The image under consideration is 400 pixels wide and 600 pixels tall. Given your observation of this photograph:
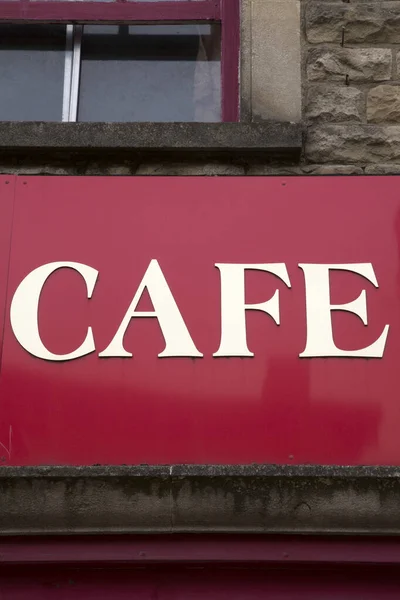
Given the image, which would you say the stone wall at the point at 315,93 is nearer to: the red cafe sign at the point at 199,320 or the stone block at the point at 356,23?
the stone block at the point at 356,23

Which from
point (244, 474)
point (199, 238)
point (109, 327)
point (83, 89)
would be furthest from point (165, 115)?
point (244, 474)

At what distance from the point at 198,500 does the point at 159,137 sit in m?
1.69

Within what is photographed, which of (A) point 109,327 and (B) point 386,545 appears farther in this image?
(A) point 109,327

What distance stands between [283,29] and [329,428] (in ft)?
6.69

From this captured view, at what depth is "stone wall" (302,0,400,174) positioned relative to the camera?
15.3ft

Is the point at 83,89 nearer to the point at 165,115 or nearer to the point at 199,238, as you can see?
the point at 165,115

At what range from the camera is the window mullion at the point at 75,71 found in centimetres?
505

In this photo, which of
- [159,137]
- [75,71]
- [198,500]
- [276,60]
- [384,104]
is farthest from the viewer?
[75,71]

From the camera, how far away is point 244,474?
3.94 meters

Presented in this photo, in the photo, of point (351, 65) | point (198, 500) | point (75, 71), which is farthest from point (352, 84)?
point (198, 500)

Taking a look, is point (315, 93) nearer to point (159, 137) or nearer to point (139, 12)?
point (159, 137)

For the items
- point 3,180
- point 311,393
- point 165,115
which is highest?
point 165,115

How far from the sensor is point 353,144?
467 centimetres

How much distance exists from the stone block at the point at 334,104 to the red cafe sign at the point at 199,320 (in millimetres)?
372
